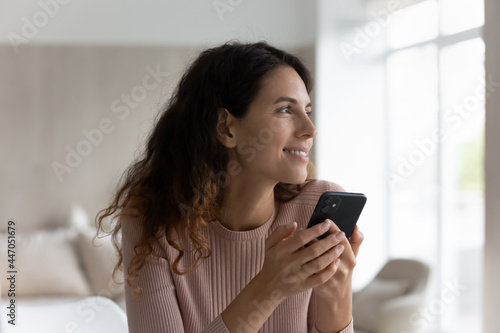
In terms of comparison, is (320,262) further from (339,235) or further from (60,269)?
(60,269)

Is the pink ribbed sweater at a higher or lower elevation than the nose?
lower

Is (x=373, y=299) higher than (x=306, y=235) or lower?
lower

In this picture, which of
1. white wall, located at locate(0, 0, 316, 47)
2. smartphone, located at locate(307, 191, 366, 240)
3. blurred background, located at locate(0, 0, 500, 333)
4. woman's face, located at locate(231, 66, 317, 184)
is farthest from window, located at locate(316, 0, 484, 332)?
smartphone, located at locate(307, 191, 366, 240)

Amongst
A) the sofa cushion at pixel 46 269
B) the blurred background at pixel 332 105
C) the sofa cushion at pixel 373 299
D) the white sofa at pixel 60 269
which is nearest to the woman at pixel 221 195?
the sofa cushion at pixel 373 299

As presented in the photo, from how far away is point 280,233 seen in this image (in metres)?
1.08

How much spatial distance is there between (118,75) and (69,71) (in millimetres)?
294

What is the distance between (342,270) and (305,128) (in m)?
0.32

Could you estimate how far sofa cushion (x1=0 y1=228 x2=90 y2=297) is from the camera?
9.68 feet

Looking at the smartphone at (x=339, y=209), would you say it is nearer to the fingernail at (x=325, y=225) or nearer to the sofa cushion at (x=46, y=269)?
the fingernail at (x=325, y=225)

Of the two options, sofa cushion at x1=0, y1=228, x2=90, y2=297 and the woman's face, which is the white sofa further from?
the woman's face

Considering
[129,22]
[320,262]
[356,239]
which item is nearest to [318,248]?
[320,262]

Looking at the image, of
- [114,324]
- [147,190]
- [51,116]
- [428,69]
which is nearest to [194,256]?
[147,190]

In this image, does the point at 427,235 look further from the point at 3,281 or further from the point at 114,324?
the point at 3,281

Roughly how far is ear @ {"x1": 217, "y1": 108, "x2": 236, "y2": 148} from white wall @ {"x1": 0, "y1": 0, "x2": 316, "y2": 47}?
217cm
